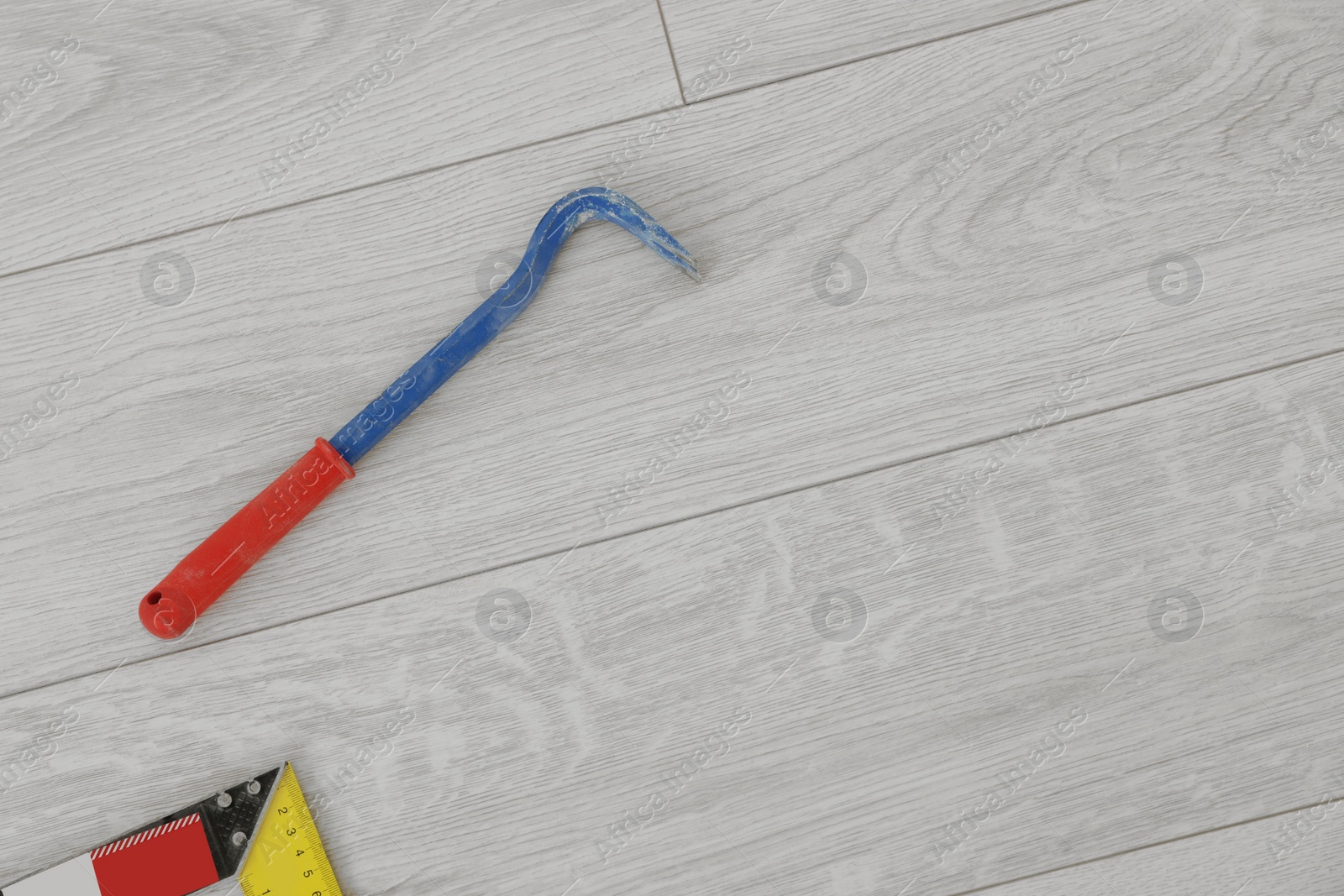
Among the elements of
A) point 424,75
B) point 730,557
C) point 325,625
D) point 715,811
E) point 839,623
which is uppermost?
point 424,75

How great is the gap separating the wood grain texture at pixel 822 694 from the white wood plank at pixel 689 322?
0.17ft

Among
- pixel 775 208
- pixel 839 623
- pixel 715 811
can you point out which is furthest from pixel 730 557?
pixel 775 208

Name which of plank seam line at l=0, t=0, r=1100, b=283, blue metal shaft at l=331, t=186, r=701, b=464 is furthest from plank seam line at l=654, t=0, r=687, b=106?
blue metal shaft at l=331, t=186, r=701, b=464

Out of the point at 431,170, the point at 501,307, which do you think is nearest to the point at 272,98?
the point at 431,170

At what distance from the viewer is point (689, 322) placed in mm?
1032

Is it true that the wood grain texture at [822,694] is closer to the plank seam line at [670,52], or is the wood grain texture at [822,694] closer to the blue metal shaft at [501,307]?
the blue metal shaft at [501,307]

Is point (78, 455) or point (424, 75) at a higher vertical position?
point (424, 75)

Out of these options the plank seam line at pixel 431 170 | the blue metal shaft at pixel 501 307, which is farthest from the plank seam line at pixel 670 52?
the blue metal shaft at pixel 501 307

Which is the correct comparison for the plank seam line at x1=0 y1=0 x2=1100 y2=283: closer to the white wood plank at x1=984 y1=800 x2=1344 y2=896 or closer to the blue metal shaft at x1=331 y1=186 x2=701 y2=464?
the blue metal shaft at x1=331 y1=186 x2=701 y2=464

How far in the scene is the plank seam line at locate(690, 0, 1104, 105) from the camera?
1047 millimetres

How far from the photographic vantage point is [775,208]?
1.04 meters

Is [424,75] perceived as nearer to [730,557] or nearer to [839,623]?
[730,557]

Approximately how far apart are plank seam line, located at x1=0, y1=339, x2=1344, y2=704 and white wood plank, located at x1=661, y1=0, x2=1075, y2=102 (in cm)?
44

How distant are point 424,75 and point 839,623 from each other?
0.79 m
